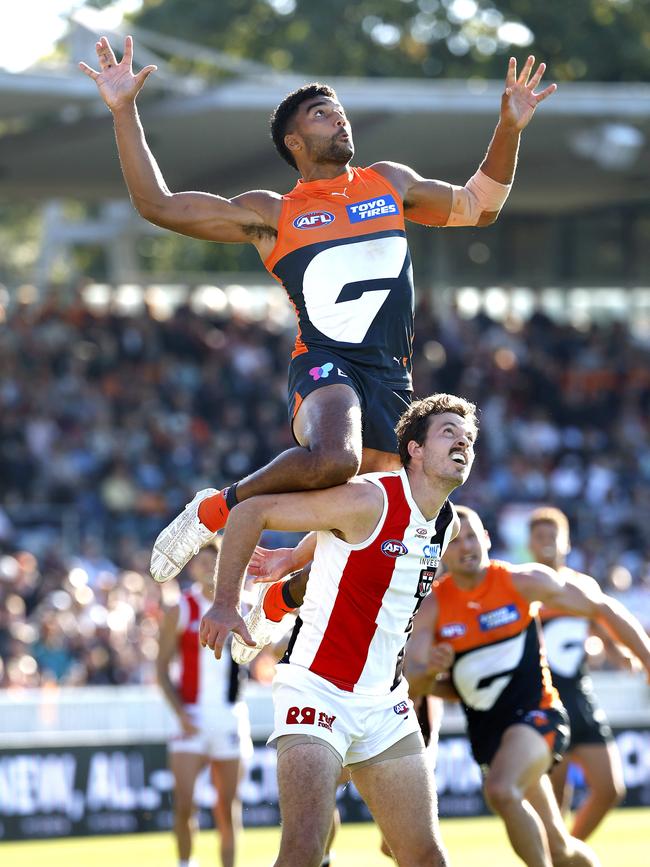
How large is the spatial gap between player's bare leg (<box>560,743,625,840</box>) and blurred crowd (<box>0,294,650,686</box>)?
24.6 ft

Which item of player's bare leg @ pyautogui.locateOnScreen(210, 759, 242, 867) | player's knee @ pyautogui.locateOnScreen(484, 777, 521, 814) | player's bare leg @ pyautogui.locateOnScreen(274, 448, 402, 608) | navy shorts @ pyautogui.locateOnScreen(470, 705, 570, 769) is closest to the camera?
player's bare leg @ pyautogui.locateOnScreen(274, 448, 402, 608)

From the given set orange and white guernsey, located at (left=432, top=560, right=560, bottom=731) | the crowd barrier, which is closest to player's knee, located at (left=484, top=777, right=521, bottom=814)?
orange and white guernsey, located at (left=432, top=560, right=560, bottom=731)

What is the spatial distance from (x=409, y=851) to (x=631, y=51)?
2834cm

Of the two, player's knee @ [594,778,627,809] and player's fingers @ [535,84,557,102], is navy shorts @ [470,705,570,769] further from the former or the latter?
player's fingers @ [535,84,557,102]

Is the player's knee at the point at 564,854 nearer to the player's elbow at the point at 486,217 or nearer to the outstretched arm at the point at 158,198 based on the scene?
the player's elbow at the point at 486,217

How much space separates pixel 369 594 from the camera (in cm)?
742

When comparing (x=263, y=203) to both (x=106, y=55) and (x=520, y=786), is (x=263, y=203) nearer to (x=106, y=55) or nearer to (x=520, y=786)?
(x=106, y=55)

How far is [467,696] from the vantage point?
10.3 metres

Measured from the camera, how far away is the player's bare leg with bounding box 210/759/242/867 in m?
12.4

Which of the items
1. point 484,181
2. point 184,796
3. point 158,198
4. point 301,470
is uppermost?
point 484,181

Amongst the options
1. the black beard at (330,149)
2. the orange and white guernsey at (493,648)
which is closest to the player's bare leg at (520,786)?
the orange and white guernsey at (493,648)

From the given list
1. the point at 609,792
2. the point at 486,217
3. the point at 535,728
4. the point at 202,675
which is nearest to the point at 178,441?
the point at 202,675

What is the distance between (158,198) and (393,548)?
1899 millimetres

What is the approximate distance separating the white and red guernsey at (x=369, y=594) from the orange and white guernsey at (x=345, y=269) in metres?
0.65
